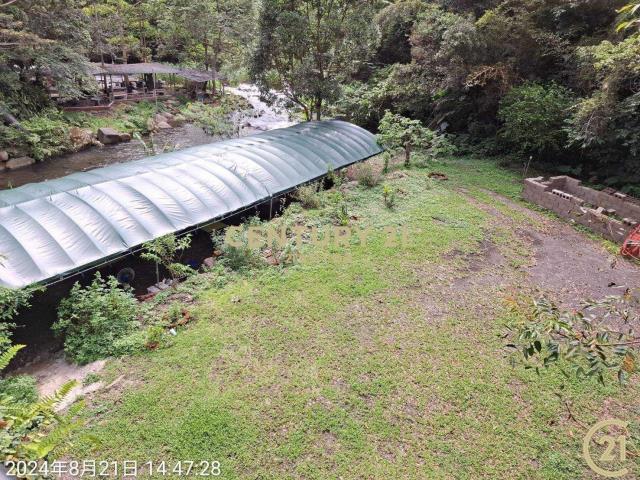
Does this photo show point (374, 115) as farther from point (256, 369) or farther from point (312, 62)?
point (256, 369)

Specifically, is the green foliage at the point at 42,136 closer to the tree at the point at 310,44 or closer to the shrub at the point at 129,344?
the tree at the point at 310,44

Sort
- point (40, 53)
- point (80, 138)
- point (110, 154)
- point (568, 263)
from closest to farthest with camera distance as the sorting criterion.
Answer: point (568, 263), point (40, 53), point (110, 154), point (80, 138)

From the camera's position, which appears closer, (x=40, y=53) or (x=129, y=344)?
(x=129, y=344)

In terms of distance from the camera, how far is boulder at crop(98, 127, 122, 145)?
2098 centimetres

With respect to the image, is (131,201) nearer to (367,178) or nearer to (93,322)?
(93,322)

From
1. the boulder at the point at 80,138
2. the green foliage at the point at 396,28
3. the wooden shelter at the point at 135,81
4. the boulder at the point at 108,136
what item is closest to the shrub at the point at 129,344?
the boulder at the point at 80,138

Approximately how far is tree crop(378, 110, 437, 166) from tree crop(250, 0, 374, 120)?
404 centimetres

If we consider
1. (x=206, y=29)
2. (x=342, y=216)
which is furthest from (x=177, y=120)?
(x=342, y=216)

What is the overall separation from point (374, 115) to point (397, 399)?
19586 mm

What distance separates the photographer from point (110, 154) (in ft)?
64.7

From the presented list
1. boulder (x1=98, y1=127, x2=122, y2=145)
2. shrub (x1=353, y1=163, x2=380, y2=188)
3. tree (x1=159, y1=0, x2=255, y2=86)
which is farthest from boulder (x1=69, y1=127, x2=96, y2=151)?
shrub (x1=353, y1=163, x2=380, y2=188)

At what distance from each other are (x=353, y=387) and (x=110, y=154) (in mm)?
19004

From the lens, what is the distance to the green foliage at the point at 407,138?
1644 cm
